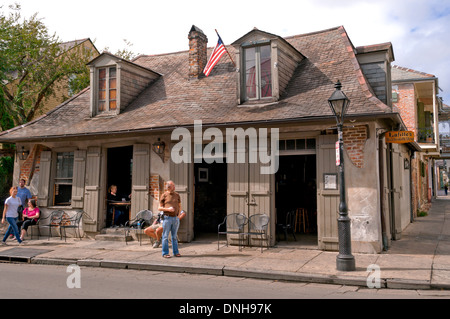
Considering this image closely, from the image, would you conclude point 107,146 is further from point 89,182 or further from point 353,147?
point 353,147

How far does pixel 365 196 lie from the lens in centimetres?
886

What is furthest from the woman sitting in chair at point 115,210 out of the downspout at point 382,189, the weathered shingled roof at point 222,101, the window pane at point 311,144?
the downspout at point 382,189

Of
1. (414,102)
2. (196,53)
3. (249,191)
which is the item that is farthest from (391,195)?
(414,102)

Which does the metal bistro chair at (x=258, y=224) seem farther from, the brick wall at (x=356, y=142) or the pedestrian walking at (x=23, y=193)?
the pedestrian walking at (x=23, y=193)

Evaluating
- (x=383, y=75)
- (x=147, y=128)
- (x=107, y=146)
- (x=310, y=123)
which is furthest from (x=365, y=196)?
(x=107, y=146)

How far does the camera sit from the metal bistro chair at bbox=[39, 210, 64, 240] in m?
11.7

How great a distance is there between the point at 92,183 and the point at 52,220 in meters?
1.77

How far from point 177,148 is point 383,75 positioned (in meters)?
6.04

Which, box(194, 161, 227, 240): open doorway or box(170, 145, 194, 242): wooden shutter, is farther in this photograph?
box(194, 161, 227, 240): open doorway

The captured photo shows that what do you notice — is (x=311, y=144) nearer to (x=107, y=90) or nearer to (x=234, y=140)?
(x=234, y=140)

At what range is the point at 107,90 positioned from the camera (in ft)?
41.9

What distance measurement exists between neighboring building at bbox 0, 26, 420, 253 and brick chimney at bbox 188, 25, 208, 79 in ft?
0.13

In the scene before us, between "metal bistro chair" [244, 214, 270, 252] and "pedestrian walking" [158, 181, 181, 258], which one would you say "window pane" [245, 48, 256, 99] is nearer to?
"metal bistro chair" [244, 214, 270, 252]

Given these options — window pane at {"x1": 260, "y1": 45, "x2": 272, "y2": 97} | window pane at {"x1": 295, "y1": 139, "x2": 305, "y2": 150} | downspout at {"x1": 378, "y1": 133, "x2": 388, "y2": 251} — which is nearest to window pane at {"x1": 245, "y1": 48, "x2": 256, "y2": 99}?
window pane at {"x1": 260, "y1": 45, "x2": 272, "y2": 97}
